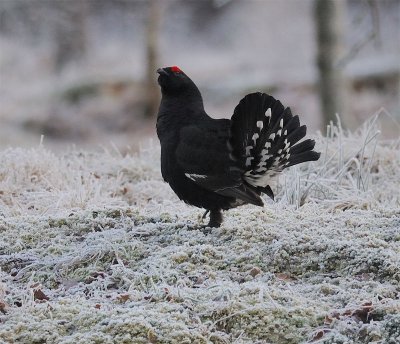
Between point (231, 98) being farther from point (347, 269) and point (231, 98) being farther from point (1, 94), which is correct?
point (347, 269)

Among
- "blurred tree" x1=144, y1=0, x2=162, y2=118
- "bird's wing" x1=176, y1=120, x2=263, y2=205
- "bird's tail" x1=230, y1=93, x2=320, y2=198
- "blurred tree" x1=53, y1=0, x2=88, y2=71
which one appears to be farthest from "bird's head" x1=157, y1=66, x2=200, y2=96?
"blurred tree" x1=53, y1=0, x2=88, y2=71

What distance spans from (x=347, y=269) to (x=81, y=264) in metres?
1.54

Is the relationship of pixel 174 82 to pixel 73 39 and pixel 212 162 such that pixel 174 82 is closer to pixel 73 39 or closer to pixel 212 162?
pixel 212 162

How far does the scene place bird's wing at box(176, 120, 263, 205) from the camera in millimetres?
4719


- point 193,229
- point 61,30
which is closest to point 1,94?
point 61,30

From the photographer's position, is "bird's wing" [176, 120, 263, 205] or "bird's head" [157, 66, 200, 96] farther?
"bird's head" [157, 66, 200, 96]

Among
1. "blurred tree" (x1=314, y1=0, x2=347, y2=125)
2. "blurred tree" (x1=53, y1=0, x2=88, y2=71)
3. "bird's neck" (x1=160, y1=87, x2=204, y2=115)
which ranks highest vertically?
"blurred tree" (x1=53, y1=0, x2=88, y2=71)

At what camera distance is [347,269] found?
4012mm

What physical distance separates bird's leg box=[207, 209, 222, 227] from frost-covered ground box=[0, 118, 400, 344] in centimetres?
8

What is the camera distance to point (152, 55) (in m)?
20.1

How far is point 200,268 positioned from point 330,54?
280 inches

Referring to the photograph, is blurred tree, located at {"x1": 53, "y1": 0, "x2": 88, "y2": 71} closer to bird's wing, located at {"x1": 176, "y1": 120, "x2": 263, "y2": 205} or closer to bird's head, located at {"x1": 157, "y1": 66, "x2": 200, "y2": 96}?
bird's head, located at {"x1": 157, "y1": 66, "x2": 200, "y2": 96}

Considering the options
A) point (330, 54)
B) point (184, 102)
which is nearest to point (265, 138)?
point (184, 102)

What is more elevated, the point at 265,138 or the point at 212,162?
the point at 265,138
